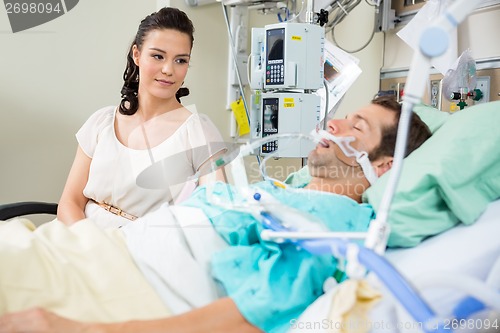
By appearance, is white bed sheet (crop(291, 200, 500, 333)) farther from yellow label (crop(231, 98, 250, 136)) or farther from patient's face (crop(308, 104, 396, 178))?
yellow label (crop(231, 98, 250, 136))

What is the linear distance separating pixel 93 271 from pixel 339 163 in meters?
0.71

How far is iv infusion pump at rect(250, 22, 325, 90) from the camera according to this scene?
2.89 m

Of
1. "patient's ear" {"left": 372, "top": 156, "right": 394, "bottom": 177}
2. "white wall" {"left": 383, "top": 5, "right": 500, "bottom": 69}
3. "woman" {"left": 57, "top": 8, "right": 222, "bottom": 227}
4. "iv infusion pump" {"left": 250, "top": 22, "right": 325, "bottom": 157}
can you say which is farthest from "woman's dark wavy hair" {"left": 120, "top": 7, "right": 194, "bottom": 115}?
"white wall" {"left": 383, "top": 5, "right": 500, "bottom": 69}

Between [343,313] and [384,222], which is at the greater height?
[384,222]

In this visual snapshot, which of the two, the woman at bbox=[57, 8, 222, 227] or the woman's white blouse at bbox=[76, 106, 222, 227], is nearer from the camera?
the woman's white blouse at bbox=[76, 106, 222, 227]

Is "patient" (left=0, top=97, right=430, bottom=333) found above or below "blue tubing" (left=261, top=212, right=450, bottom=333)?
below

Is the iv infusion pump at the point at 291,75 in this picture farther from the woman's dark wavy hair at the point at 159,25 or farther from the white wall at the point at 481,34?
the woman's dark wavy hair at the point at 159,25

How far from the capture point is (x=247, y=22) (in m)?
3.61

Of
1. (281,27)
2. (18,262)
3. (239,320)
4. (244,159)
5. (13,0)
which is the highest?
(13,0)

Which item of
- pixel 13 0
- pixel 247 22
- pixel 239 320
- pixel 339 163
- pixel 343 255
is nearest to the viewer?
pixel 343 255

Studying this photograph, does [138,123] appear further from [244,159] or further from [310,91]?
[310,91]

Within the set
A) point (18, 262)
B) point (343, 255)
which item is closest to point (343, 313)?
point (343, 255)

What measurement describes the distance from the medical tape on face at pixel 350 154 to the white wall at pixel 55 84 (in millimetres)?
1730

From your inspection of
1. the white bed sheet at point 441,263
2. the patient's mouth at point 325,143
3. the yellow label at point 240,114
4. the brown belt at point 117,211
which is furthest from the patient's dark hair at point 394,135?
the yellow label at point 240,114
